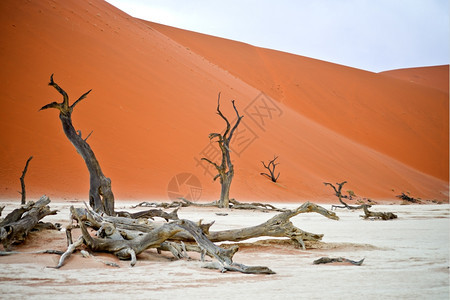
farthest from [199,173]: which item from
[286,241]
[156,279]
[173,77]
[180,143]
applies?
[156,279]

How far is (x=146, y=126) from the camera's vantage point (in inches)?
912

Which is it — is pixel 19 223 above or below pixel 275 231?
above

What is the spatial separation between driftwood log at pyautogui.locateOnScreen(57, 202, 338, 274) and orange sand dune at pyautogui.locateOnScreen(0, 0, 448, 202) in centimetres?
1279

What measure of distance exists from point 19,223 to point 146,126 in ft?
61.1

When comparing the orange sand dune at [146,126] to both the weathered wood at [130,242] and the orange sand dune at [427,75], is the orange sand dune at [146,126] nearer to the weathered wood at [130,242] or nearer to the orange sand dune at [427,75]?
the weathered wood at [130,242]

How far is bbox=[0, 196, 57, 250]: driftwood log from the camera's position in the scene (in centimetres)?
439

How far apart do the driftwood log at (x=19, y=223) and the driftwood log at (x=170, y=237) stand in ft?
1.91

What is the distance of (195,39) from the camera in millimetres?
53875

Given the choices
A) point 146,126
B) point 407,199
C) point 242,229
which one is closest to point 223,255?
point 242,229

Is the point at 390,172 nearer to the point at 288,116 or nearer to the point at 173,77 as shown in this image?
the point at 288,116

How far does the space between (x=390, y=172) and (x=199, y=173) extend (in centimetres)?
1744

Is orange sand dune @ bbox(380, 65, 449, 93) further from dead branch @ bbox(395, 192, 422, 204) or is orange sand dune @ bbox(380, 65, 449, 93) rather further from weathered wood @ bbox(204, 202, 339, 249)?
weathered wood @ bbox(204, 202, 339, 249)

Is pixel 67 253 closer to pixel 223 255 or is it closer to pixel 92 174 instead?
pixel 223 255

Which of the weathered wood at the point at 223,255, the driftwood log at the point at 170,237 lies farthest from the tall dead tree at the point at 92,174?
the weathered wood at the point at 223,255
